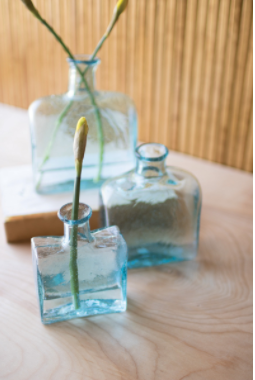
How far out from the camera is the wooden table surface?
38 cm

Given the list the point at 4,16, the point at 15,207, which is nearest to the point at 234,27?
the point at 15,207

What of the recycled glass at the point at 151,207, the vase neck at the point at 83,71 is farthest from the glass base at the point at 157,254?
the vase neck at the point at 83,71

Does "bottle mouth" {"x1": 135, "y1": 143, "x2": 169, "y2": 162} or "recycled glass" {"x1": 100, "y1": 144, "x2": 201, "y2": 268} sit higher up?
"bottle mouth" {"x1": 135, "y1": 143, "x2": 169, "y2": 162}

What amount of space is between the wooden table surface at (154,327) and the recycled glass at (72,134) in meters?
0.12

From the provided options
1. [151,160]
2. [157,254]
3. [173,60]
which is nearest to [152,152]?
[151,160]

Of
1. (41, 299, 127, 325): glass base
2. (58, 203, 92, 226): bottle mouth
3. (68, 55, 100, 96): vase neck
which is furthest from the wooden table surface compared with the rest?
(68, 55, 100, 96): vase neck

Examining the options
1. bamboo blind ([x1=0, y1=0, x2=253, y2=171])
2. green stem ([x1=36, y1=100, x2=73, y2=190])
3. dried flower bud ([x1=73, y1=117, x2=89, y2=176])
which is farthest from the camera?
bamboo blind ([x1=0, y1=0, x2=253, y2=171])

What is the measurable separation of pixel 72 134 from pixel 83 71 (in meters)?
0.09

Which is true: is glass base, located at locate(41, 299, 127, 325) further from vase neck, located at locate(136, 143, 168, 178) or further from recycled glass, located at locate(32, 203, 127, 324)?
vase neck, located at locate(136, 143, 168, 178)

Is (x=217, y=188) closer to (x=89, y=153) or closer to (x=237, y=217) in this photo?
(x=237, y=217)

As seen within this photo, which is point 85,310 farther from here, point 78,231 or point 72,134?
point 72,134

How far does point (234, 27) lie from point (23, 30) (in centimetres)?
51

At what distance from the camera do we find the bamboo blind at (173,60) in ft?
A: 2.30

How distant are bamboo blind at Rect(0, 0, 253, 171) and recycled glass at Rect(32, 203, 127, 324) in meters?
0.41
